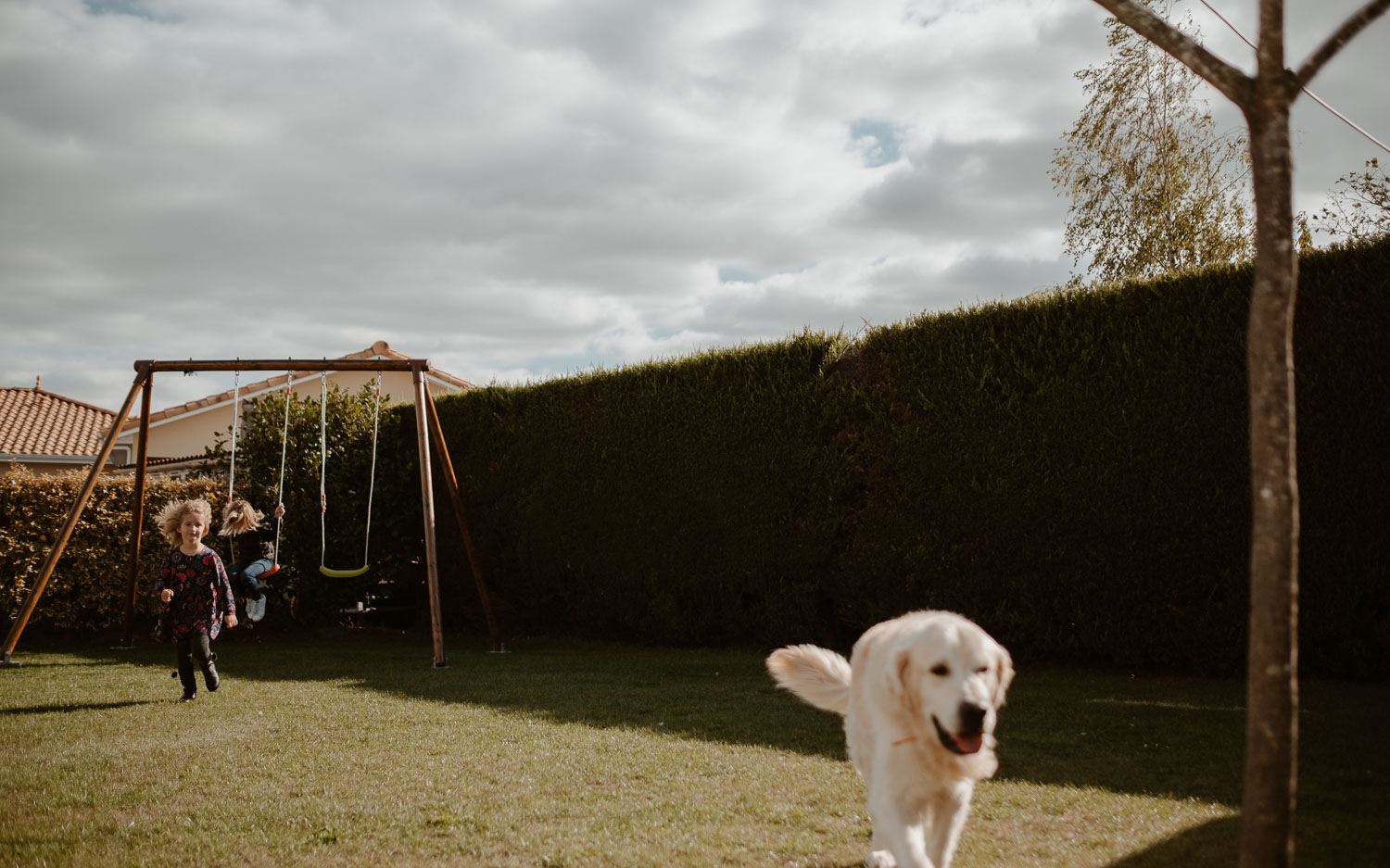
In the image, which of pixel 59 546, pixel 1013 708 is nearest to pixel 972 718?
pixel 1013 708

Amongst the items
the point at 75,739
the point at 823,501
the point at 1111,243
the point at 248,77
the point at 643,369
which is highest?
the point at 1111,243

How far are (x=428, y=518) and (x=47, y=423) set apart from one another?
2969cm

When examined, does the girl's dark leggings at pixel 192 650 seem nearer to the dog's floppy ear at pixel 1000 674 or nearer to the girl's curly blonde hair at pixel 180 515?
the girl's curly blonde hair at pixel 180 515

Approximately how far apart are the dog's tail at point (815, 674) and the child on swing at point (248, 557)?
7.81 m

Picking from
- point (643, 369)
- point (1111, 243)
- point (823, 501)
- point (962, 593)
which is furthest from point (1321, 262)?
point (1111, 243)

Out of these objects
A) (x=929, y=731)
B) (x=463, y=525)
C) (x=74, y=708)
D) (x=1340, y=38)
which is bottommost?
(x=74, y=708)

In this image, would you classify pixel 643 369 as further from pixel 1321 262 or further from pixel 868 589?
pixel 1321 262

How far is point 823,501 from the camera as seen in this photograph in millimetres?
10133

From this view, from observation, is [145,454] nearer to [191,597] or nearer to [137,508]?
[137,508]

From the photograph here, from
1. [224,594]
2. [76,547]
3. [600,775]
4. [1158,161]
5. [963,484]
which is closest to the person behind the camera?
[600,775]

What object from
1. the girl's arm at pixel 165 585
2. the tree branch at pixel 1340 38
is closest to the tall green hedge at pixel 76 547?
the girl's arm at pixel 165 585

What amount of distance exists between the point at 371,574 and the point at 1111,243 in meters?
14.8

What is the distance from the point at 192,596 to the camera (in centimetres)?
831

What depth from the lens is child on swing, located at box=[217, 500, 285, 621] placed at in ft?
33.6
